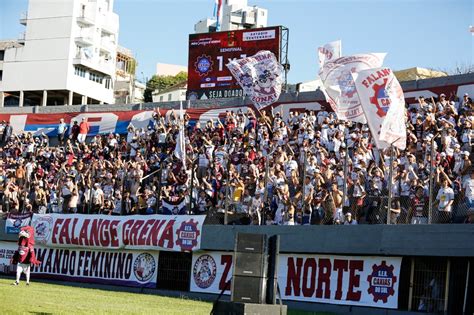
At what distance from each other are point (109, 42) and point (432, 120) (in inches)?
3088

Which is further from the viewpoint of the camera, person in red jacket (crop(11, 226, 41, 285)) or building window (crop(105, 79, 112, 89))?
building window (crop(105, 79, 112, 89))

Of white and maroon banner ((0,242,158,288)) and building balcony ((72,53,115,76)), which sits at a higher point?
building balcony ((72,53,115,76))

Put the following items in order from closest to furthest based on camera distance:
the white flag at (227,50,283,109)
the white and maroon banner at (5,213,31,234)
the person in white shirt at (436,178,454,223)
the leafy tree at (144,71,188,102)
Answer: the person in white shirt at (436,178,454,223), the white and maroon banner at (5,213,31,234), the white flag at (227,50,283,109), the leafy tree at (144,71,188,102)

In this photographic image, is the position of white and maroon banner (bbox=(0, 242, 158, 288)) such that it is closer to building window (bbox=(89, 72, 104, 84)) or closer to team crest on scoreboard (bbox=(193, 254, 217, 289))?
team crest on scoreboard (bbox=(193, 254, 217, 289))

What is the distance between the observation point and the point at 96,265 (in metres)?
31.9

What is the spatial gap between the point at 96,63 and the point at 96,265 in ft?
213

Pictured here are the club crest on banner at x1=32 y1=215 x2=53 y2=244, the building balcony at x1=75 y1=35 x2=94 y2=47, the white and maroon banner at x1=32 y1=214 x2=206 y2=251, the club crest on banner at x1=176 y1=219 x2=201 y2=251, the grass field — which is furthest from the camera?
the building balcony at x1=75 y1=35 x2=94 y2=47

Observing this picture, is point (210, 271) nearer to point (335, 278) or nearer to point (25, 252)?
point (335, 278)

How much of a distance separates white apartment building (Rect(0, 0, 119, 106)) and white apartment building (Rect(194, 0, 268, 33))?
13.2 m

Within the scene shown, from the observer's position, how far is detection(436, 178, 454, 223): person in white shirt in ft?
71.0

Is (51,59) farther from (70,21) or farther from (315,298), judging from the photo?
(315,298)

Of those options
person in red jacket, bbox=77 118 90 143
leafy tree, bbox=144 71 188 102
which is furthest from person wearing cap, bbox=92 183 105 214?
leafy tree, bbox=144 71 188 102

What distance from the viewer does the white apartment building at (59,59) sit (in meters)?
86.2

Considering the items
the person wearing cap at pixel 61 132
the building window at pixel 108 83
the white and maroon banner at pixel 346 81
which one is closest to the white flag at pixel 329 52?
the white and maroon banner at pixel 346 81
